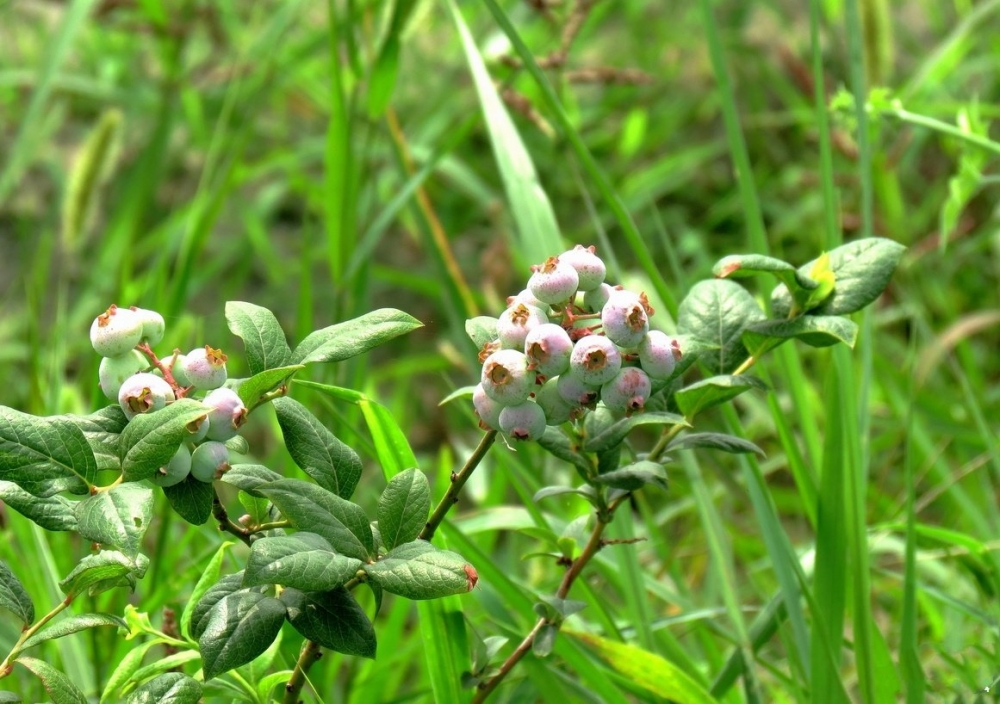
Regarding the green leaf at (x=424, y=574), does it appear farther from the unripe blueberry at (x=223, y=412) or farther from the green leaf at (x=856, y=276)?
the green leaf at (x=856, y=276)

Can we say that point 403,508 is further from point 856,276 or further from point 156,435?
point 856,276

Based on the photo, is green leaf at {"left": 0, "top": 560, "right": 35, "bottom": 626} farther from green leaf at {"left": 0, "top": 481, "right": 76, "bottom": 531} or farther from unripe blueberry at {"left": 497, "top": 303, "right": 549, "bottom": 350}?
unripe blueberry at {"left": 497, "top": 303, "right": 549, "bottom": 350}

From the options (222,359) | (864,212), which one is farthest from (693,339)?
(864,212)

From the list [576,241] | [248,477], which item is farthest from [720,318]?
[576,241]

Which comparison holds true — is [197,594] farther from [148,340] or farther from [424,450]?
[424,450]

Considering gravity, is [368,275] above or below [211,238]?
above

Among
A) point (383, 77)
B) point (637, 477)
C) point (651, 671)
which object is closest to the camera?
point (637, 477)

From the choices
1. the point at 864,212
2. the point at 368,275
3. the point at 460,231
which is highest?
the point at 864,212
